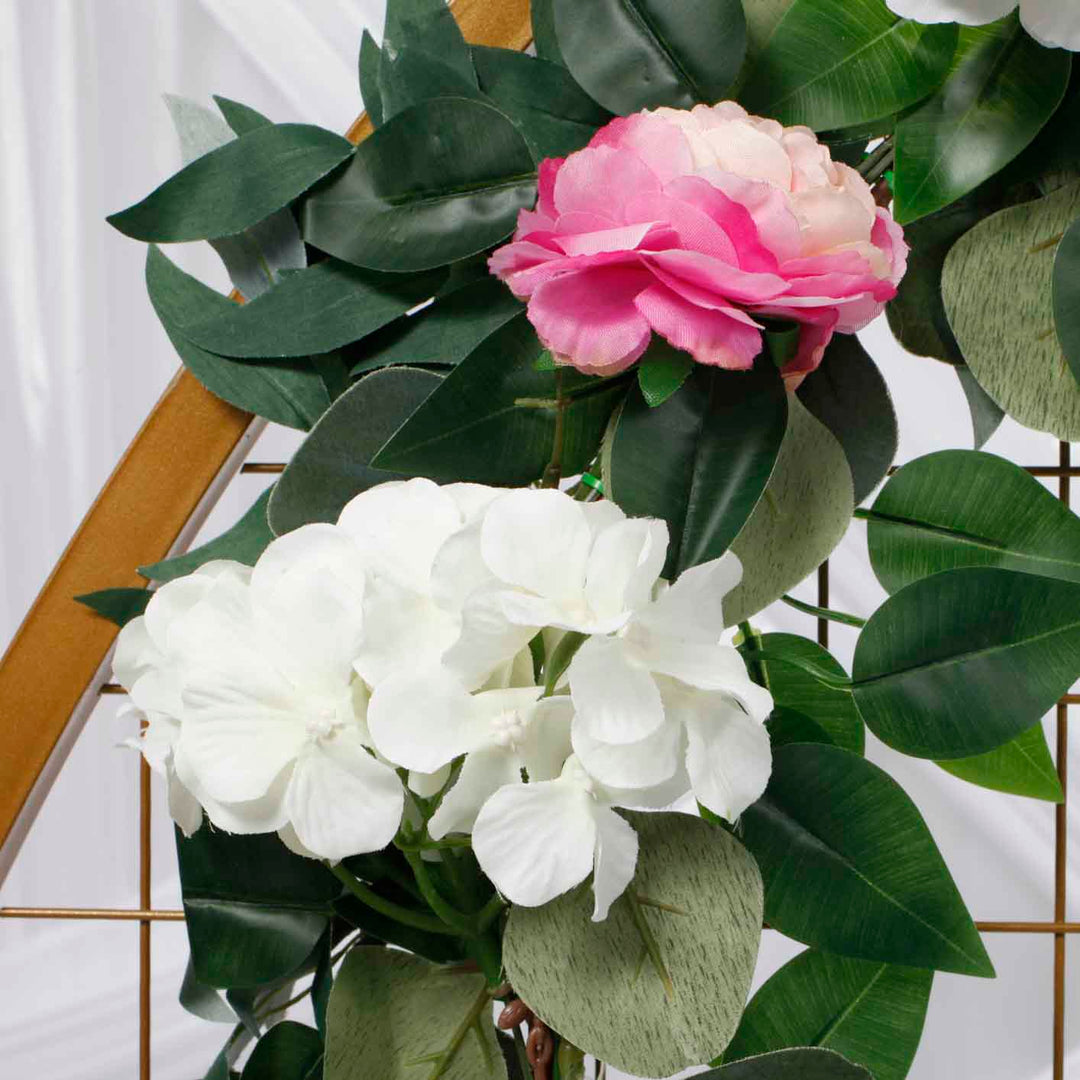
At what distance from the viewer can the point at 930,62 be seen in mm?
379

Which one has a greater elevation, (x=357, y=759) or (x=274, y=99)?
(x=274, y=99)

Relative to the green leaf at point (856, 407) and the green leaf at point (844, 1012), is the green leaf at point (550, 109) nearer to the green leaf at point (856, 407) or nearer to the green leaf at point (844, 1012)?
the green leaf at point (856, 407)

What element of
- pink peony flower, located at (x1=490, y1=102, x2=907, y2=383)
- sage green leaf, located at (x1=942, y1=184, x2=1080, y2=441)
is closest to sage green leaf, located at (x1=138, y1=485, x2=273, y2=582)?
pink peony flower, located at (x1=490, y1=102, x2=907, y2=383)

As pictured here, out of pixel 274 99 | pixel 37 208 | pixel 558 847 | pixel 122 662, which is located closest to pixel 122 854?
pixel 37 208

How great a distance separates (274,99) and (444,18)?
2.41ft

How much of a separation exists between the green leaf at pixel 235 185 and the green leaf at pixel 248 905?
0.67 ft

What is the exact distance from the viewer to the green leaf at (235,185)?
1.37 feet

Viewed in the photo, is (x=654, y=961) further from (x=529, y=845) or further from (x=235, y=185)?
(x=235, y=185)

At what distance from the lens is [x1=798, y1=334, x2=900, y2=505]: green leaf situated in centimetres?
40

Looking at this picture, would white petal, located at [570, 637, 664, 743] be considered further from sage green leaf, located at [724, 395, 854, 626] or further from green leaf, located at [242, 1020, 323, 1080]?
green leaf, located at [242, 1020, 323, 1080]

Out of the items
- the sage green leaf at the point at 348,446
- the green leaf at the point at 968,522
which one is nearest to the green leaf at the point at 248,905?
the sage green leaf at the point at 348,446

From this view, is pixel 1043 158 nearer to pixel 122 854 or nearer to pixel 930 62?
pixel 930 62

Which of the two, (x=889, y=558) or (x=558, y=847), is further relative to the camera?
(x=889, y=558)

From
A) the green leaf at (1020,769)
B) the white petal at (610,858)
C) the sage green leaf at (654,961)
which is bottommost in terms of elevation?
the green leaf at (1020,769)
